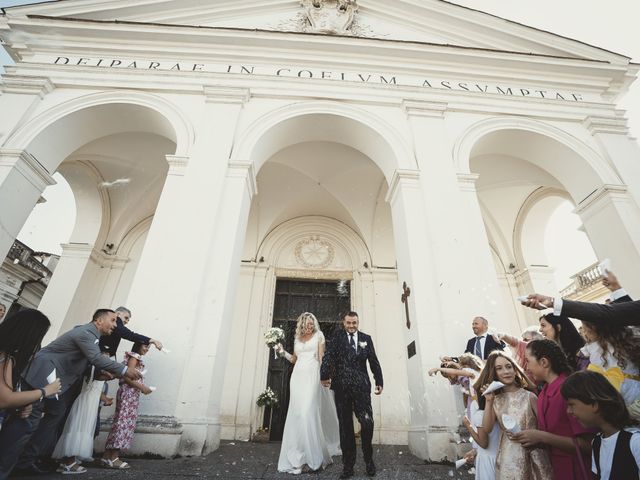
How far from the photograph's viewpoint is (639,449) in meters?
1.46

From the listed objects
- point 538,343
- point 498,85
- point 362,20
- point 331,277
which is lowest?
point 538,343

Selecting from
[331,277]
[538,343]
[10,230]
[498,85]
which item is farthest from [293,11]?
[538,343]

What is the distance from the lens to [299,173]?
884cm

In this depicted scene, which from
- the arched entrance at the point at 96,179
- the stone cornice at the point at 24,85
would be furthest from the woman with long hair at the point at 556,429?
the stone cornice at the point at 24,85

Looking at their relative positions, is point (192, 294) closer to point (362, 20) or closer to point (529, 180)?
point (362, 20)

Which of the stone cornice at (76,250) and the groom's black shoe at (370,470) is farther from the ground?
the stone cornice at (76,250)

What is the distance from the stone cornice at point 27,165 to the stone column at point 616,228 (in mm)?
10056

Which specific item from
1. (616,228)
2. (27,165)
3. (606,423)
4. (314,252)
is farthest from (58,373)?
(616,228)

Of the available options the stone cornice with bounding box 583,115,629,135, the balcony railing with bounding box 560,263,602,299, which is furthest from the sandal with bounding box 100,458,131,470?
the balcony railing with bounding box 560,263,602,299

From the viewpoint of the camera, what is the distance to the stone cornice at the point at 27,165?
5551 mm

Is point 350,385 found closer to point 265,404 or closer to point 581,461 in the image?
point 581,461

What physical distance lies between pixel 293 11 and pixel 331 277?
6787 mm

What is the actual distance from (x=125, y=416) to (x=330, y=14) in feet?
28.8

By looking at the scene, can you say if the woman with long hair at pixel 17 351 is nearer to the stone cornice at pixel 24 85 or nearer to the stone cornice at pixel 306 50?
the stone cornice at pixel 24 85
